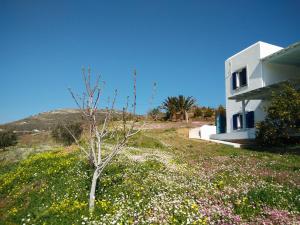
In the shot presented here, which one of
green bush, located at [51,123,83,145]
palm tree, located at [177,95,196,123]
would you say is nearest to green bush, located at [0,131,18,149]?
green bush, located at [51,123,83,145]

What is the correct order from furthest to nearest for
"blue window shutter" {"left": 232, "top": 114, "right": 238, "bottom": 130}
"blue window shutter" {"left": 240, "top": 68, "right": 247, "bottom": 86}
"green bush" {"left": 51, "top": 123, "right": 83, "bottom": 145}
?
"blue window shutter" {"left": 232, "top": 114, "right": 238, "bottom": 130} → "green bush" {"left": 51, "top": 123, "right": 83, "bottom": 145} → "blue window shutter" {"left": 240, "top": 68, "right": 247, "bottom": 86}

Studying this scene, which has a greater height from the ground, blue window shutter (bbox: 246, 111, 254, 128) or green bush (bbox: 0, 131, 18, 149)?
A: blue window shutter (bbox: 246, 111, 254, 128)

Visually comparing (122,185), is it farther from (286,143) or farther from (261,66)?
(261,66)

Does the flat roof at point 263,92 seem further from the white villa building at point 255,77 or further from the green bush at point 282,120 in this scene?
the green bush at point 282,120

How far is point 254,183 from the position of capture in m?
11.8

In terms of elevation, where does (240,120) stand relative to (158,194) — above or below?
above

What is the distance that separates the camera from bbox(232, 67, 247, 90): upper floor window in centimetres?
3405

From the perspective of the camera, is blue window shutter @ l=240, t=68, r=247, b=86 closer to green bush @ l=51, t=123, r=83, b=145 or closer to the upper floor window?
the upper floor window

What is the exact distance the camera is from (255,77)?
32.0 m

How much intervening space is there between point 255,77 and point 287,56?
3.86m

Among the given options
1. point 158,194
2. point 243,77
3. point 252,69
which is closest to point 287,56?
point 252,69

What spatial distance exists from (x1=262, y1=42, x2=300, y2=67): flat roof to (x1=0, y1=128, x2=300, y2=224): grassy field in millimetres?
14698

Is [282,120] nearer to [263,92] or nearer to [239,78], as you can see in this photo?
[263,92]

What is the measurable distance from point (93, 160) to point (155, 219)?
342 cm
